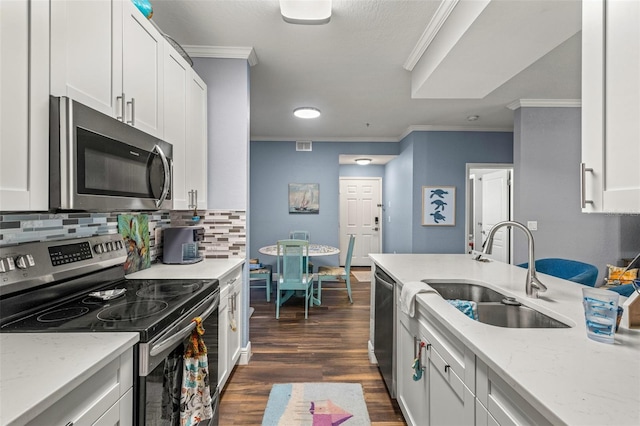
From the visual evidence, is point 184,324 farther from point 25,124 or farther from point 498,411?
point 498,411

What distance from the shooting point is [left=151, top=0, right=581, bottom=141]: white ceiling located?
182cm

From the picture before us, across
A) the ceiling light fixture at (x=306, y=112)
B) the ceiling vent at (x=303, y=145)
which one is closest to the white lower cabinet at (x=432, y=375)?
the ceiling light fixture at (x=306, y=112)

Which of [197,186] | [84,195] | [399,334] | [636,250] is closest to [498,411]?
[399,334]

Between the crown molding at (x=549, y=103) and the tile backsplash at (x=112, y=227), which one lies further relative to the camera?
the crown molding at (x=549, y=103)

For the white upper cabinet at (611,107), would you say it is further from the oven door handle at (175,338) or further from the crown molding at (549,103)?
the crown molding at (549,103)

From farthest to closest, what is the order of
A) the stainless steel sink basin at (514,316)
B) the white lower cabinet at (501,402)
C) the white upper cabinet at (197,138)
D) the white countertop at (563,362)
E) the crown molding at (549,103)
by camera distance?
the crown molding at (549,103), the white upper cabinet at (197,138), the stainless steel sink basin at (514,316), the white lower cabinet at (501,402), the white countertop at (563,362)

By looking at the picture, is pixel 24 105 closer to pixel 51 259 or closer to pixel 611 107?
pixel 51 259

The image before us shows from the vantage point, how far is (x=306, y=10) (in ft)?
6.48

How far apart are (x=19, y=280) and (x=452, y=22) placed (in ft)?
8.58

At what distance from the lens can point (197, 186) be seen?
2.46m

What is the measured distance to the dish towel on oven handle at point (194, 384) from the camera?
1364mm

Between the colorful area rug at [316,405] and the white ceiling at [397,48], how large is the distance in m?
2.45

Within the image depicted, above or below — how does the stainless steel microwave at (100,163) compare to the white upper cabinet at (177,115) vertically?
below

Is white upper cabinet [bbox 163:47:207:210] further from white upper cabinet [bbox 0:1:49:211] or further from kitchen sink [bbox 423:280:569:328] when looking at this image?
kitchen sink [bbox 423:280:569:328]
